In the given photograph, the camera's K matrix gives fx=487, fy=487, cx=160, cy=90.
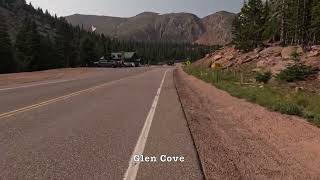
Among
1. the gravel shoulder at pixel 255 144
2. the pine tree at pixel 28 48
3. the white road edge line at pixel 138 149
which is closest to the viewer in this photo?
the white road edge line at pixel 138 149

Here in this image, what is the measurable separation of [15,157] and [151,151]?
235 centimetres

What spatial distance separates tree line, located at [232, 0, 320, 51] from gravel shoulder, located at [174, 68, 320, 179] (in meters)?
37.4

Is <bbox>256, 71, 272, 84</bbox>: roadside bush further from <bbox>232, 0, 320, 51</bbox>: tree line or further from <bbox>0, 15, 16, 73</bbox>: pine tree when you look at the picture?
<bbox>0, 15, 16, 73</bbox>: pine tree

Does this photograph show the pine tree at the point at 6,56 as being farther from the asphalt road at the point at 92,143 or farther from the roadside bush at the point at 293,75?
the asphalt road at the point at 92,143

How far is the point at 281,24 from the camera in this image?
6284 centimetres

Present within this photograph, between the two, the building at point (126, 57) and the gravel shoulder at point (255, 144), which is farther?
the building at point (126, 57)

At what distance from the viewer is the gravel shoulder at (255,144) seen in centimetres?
762

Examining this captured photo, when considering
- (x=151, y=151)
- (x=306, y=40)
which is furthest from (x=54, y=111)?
(x=306, y=40)

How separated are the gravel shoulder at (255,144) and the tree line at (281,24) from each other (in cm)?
3743

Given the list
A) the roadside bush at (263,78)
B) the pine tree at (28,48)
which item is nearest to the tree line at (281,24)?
the roadside bush at (263,78)

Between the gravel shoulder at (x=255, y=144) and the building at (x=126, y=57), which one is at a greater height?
the gravel shoulder at (x=255, y=144)

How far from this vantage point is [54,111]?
50.1ft

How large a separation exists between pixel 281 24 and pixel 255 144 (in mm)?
55263

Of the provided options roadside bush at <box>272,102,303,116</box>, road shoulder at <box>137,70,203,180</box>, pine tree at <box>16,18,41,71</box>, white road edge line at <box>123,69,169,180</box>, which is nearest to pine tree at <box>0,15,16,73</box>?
pine tree at <box>16,18,41,71</box>
